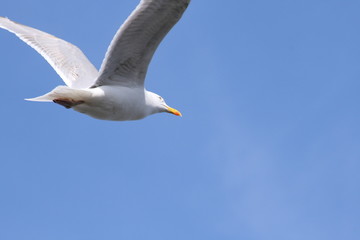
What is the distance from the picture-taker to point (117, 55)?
9242 mm

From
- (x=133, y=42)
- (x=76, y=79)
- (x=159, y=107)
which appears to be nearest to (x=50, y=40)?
(x=76, y=79)

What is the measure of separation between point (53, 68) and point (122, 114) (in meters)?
2.31

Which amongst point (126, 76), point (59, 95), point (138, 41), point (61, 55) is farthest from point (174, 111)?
point (59, 95)

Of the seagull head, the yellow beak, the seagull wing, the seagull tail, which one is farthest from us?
the yellow beak

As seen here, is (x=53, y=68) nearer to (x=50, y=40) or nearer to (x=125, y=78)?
(x=50, y=40)

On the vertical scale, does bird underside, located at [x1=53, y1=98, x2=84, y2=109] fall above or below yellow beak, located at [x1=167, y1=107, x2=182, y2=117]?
below

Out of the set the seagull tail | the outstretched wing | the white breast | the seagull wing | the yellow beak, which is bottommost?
the seagull tail

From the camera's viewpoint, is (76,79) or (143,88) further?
(76,79)

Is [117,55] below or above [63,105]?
above

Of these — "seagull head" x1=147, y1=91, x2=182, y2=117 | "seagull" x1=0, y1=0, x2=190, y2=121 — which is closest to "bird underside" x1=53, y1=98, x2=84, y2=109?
"seagull" x1=0, y1=0, x2=190, y2=121

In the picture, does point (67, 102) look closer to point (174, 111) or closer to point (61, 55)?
point (174, 111)

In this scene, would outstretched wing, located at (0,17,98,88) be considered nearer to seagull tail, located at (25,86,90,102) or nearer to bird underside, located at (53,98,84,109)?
bird underside, located at (53,98,84,109)

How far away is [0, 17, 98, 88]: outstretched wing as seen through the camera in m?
11.1

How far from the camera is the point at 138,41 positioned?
898cm
